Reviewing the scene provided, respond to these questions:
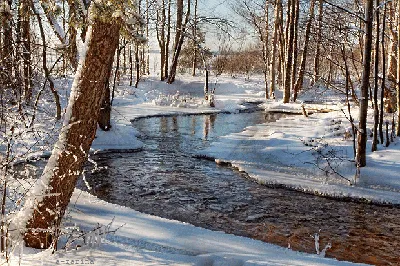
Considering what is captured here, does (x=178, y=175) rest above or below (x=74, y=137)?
below

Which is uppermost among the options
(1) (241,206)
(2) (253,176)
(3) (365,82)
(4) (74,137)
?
(3) (365,82)

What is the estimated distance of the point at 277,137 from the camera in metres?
11.6

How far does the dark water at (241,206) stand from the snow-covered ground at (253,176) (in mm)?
594

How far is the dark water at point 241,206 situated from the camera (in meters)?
6.04

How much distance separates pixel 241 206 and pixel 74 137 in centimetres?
416

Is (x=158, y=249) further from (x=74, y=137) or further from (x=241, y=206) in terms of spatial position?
(x=241, y=206)

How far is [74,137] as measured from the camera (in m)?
4.04

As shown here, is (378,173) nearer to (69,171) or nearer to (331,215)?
(331,215)

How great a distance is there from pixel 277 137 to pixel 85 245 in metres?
8.30

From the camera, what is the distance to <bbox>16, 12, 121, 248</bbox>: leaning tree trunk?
388 centimetres

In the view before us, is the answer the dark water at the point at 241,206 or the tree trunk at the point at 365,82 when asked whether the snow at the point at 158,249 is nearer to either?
the dark water at the point at 241,206

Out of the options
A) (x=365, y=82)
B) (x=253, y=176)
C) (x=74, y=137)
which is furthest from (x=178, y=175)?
(x=74, y=137)

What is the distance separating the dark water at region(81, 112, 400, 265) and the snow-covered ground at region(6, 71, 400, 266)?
0.59 meters

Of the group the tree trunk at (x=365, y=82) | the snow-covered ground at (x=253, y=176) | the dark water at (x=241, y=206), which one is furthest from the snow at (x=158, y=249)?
the tree trunk at (x=365, y=82)
